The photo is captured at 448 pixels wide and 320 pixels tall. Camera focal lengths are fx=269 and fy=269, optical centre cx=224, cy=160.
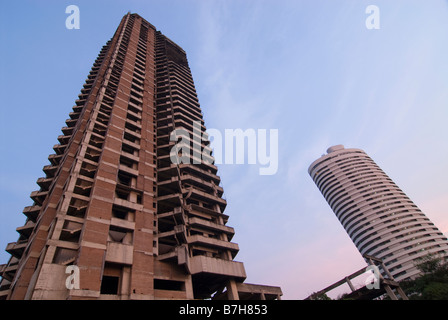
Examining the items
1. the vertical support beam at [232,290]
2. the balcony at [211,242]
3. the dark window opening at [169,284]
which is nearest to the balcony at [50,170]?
the balcony at [211,242]

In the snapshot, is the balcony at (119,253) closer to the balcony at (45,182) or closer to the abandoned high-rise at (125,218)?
the abandoned high-rise at (125,218)

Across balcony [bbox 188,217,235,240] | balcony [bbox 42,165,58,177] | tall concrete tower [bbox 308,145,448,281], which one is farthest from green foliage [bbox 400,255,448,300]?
balcony [bbox 42,165,58,177]

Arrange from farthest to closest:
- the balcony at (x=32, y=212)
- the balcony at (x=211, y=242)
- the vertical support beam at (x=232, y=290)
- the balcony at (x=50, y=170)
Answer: the balcony at (x=50, y=170) < the balcony at (x=211, y=242) < the balcony at (x=32, y=212) < the vertical support beam at (x=232, y=290)

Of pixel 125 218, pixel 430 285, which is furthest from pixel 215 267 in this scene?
pixel 430 285

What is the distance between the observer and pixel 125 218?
1118 inches

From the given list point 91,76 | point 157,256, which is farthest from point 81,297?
point 91,76

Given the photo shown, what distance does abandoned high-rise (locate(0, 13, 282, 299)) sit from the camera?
22656 millimetres

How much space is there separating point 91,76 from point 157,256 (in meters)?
44.2

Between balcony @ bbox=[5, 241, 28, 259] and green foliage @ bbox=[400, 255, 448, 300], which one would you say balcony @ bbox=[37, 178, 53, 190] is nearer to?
balcony @ bbox=[5, 241, 28, 259]

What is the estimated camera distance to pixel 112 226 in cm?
2627

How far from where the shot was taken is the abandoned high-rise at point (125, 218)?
22656mm

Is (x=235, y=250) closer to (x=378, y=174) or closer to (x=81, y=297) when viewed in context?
(x=81, y=297)

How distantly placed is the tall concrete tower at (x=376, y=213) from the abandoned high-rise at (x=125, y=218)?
253 feet

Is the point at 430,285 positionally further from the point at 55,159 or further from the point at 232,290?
the point at 55,159
